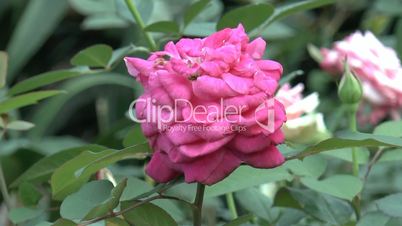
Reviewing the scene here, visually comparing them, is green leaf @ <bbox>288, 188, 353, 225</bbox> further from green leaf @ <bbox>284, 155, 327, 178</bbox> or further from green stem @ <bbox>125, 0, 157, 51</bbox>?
green stem @ <bbox>125, 0, 157, 51</bbox>

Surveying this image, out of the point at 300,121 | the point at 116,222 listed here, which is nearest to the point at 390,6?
the point at 300,121

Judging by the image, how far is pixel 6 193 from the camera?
762 millimetres

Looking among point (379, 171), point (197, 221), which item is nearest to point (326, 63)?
point (379, 171)

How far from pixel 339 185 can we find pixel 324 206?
0.14ft

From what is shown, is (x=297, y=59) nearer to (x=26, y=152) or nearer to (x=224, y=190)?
(x=26, y=152)

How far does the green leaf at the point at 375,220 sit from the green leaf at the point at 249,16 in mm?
235

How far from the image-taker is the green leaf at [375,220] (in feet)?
2.09

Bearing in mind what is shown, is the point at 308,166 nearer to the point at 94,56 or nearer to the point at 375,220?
the point at 375,220

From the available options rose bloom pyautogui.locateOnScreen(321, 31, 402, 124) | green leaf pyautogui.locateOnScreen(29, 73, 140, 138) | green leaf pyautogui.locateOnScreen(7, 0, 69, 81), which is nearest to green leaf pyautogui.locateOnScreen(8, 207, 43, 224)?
rose bloom pyautogui.locateOnScreen(321, 31, 402, 124)

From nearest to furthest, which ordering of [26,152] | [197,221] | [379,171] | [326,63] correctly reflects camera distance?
[197,221]
[379,171]
[326,63]
[26,152]

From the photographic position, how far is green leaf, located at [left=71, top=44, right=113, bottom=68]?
0.77m

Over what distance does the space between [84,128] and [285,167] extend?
1599mm

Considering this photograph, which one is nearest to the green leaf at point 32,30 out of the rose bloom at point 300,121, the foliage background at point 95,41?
the foliage background at point 95,41

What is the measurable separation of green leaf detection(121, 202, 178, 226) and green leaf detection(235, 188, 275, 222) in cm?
18
